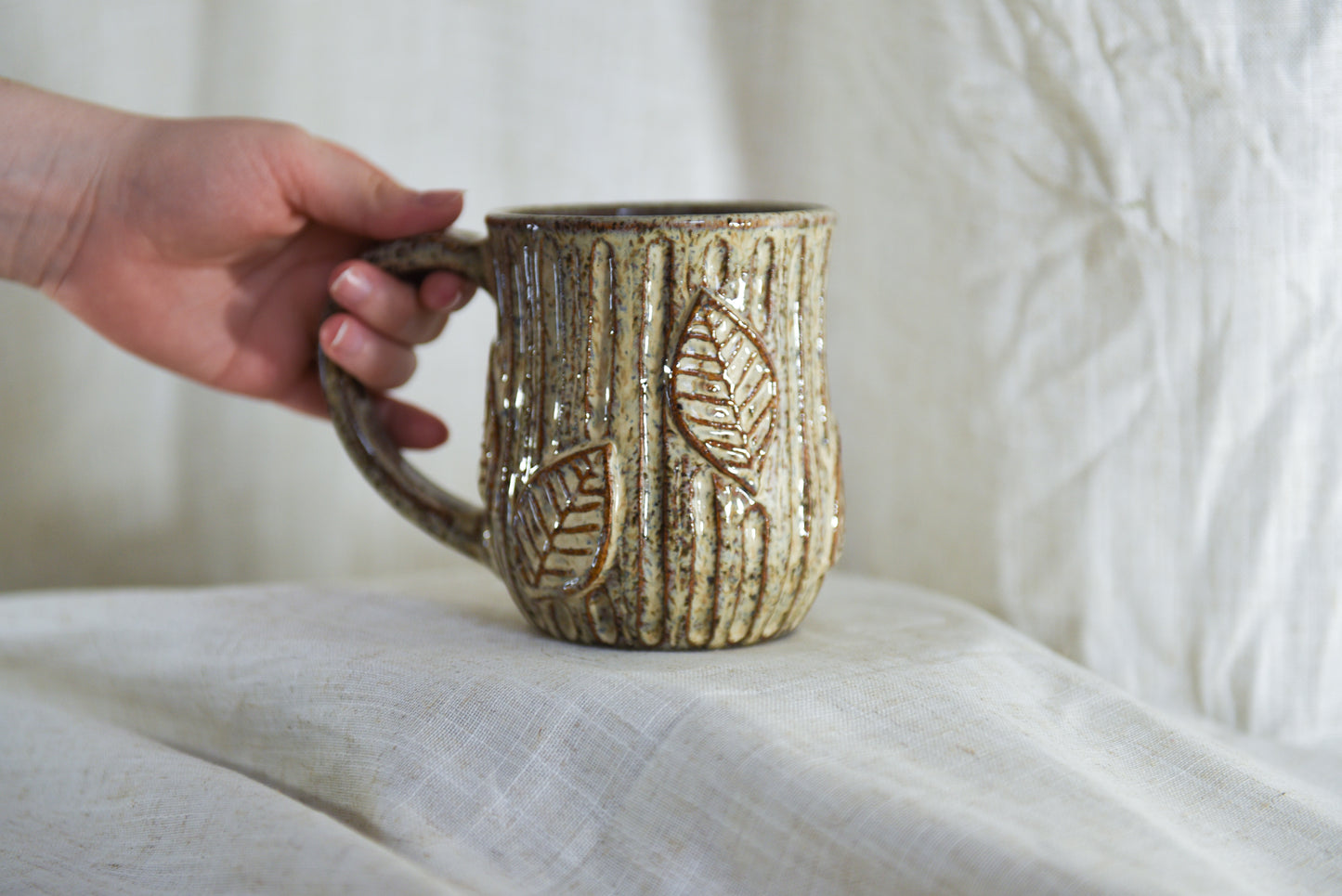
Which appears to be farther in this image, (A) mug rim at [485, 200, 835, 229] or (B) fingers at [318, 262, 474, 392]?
(B) fingers at [318, 262, 474, 392]

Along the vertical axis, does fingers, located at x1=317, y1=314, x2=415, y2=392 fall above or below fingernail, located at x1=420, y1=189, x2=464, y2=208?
below

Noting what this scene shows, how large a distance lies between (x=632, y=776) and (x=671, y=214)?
32 cm

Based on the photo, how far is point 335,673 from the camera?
65 centimetres

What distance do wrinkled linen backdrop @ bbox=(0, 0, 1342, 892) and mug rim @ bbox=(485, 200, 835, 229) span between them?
7.8 inches

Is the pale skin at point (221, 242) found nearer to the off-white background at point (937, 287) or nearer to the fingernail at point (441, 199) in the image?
the fingernail at point (441, 199)

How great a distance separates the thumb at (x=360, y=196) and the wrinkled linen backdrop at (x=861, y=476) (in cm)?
26

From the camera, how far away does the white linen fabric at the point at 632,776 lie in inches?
19.6

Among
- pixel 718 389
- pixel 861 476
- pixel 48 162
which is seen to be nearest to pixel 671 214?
pixel 718 389

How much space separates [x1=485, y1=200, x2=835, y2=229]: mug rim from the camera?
0.63m

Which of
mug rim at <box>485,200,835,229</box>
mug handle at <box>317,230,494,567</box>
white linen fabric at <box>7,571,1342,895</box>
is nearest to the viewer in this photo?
white linen fabric at <box>7,571,1342,895</box>

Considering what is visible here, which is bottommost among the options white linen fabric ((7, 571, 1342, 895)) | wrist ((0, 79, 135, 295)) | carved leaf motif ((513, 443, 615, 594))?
white linen fabric ((7, 571, 1342, 895))

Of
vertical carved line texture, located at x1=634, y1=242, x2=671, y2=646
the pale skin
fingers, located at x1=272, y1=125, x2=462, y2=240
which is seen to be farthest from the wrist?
vertical carved line texture, located at x1=634, y1=242, x2=671, y2=646

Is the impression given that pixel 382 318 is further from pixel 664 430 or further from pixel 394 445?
pixel 664 430

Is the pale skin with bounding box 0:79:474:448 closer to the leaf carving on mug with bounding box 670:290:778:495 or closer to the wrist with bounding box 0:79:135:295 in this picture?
the wrist with bounding box 0:79:135:295
